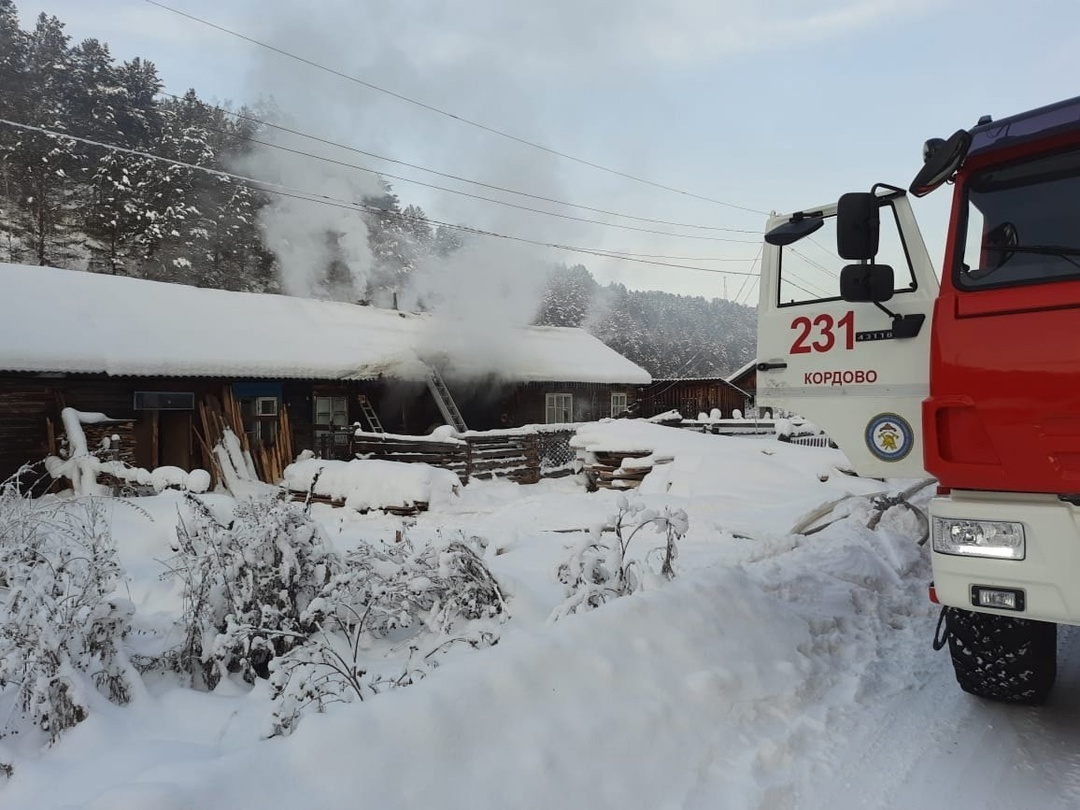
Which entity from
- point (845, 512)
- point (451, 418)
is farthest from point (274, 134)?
point (845, 512)

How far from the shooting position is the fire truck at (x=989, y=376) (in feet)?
10.00

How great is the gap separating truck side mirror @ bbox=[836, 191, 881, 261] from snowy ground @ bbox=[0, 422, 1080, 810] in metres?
2.27

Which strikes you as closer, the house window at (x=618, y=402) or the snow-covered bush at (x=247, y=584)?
the snow-covered bush at (x=247, y=584)

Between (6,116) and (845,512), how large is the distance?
125ft

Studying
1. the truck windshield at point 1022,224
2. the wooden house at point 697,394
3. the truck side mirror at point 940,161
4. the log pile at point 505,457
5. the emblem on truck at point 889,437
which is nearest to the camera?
Result: the truck windshield at point 1022,224

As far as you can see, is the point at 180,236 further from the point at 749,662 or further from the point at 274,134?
the point at 749,662

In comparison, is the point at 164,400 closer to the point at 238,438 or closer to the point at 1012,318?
the point at 238,438

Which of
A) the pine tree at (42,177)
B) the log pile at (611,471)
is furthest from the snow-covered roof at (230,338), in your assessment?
the pine tree at (42,177)

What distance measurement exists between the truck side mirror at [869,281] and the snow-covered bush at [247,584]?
3.71 meters

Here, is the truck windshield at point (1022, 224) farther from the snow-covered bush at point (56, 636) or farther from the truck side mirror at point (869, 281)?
the snow-covered bush at point (56, 636)

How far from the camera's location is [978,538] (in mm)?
3213

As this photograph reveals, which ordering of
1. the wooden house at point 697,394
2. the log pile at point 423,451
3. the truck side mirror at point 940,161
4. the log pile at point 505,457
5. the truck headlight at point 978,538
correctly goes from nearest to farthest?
the truck headlight at point 978,538 → the truck side mirror at point 940,161 → the log pile at point 423,451 → the log pile at point 505,457 → the wooden house at point 697,394

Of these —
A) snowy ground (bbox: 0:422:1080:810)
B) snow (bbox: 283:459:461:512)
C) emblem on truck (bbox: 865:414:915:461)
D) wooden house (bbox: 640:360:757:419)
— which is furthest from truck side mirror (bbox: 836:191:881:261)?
wooden house (bbox: 640:360:757:419)

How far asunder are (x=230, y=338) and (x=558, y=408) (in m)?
11.0
